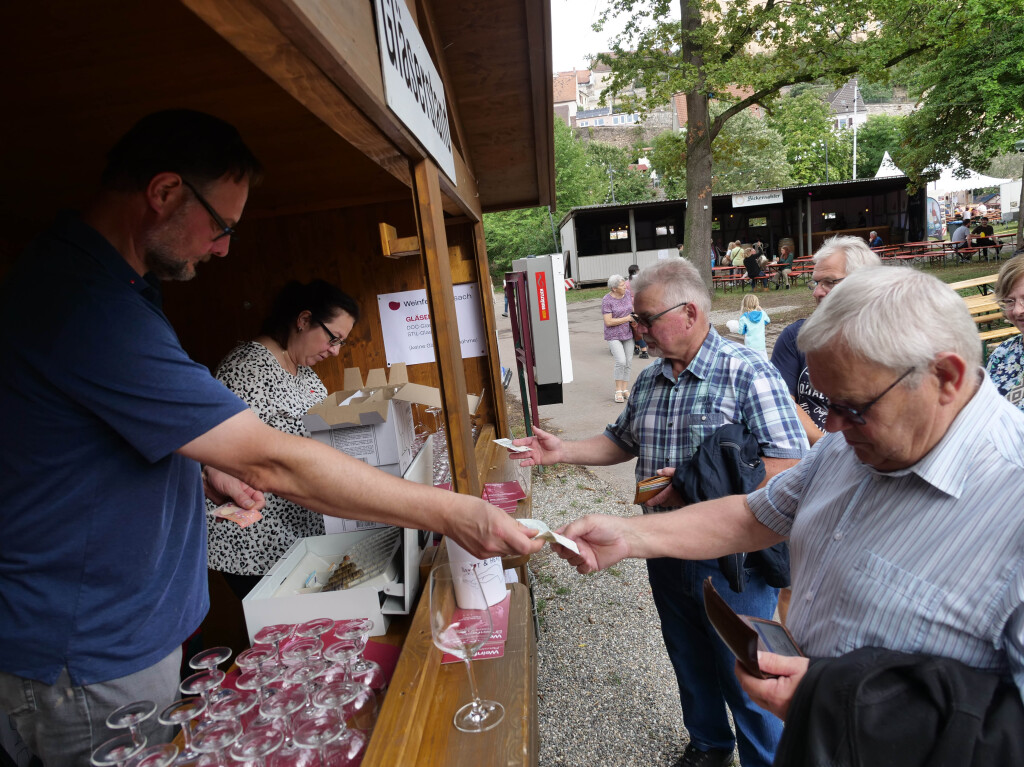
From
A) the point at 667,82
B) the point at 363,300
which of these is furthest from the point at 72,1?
the point at 667,82

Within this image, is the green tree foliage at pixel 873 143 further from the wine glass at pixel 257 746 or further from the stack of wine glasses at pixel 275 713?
the wine glass at pixel 257 746

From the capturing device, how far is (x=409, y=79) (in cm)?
180

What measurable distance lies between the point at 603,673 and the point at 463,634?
8.16ft

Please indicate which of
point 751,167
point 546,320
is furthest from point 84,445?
point 751,167

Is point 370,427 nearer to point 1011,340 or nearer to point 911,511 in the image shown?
point 911,511

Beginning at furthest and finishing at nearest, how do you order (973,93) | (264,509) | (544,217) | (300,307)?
(544,217) → (973,93) → (300,307) → (264,509)

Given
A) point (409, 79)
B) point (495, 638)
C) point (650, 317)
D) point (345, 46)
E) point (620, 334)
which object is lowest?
point (620, 334)

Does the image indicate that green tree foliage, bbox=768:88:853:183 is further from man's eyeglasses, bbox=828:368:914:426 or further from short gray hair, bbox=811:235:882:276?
man's eyeglasses, bbox=828:368:914:426

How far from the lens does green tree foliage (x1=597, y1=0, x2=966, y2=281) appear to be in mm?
13586

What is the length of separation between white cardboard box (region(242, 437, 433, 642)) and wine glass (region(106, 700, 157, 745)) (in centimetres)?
48

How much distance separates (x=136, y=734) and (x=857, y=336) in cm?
172

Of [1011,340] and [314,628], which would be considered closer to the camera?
[314,628]

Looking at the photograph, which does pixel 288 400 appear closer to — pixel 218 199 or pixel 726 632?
pixel 218 199

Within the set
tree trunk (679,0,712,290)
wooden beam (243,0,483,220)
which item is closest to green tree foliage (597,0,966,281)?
tree trunk (679,0,712,290)
